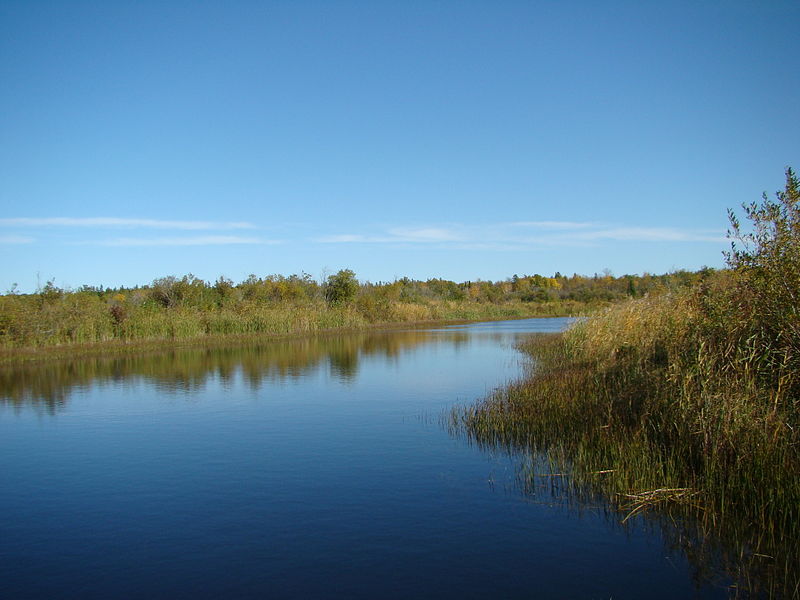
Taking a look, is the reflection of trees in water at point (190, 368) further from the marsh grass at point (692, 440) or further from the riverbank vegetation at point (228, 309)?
the marsh grass at point (692, 440)

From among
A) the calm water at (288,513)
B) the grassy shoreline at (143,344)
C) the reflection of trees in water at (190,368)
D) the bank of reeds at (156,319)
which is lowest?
the calm water at (288,513)

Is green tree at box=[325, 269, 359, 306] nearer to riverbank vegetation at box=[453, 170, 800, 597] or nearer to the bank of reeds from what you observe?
the bank of reeds

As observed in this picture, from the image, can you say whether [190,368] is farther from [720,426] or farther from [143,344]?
[720,426]

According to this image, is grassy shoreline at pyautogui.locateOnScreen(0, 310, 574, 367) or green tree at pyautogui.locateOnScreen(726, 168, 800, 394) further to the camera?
grassy shoreline at pyautogui.locateOnScreen(0, 310, 574, 367)

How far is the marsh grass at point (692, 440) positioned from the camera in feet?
22.8

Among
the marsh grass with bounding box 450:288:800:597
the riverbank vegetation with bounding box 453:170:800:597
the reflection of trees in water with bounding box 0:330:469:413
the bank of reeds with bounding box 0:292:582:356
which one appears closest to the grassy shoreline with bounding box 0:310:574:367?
the bank of reeds with bounding box 0:292:582:356

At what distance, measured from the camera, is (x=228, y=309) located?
131 ft

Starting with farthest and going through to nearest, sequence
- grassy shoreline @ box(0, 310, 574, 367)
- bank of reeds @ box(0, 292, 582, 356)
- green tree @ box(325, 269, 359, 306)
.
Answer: green tree @ box(325, 269, 359, 306)
bank of reeds @ box(0, 292, 582, 356)
grassy shoreline @ box(0, 310, 574, 367)

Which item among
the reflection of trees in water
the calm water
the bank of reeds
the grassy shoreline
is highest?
the bank of reeds

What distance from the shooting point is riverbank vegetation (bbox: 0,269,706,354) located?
28750 millimetres

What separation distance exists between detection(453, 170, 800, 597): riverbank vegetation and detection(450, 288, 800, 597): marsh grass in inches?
0.7

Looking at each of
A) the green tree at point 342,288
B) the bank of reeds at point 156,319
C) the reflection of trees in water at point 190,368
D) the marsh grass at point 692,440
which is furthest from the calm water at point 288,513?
the green tree at point 342,288

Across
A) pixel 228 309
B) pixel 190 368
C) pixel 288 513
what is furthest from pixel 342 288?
pixel 288 513

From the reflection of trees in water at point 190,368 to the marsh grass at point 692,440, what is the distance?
1021cm
